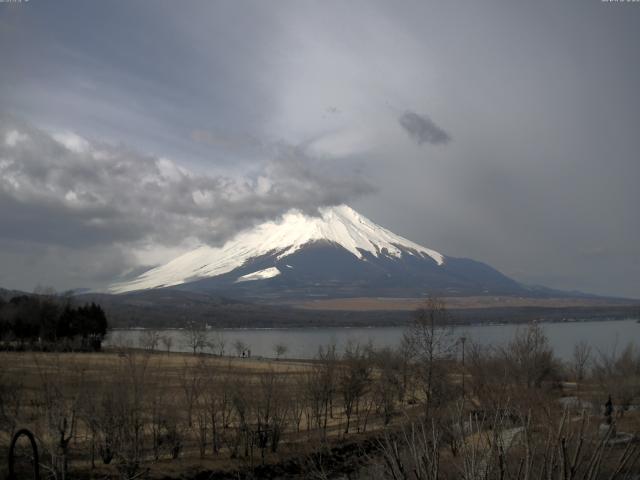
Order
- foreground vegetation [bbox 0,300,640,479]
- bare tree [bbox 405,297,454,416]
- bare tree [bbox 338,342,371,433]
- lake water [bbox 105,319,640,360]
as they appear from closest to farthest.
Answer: foreground vegetation [bbox 0,300,640,479]
bare tree [bbox 405,297,454,416]
bare tree [bbox 338,342,371,433]
lake water [bbox 105,319,640,360]

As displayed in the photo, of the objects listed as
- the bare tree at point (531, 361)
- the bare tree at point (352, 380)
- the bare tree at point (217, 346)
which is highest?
the bare tree at point (531, 361)

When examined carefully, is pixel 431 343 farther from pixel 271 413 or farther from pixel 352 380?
pixel 352 380

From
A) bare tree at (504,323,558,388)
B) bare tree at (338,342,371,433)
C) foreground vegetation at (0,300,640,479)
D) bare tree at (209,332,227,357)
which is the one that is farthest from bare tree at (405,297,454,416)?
bare tree at (209,332,227,357)

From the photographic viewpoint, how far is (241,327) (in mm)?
180375

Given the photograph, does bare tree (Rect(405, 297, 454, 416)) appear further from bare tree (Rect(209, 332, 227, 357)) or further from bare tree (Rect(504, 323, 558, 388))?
bare tree (Rect(209, 332, 227, 357))

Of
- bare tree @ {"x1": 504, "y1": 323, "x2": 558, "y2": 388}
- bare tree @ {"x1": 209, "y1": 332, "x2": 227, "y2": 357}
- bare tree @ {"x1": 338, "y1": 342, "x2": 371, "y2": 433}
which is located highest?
bare tree @ {"x1": 504, "y1": 323, "x2": 558, "y2": 388}

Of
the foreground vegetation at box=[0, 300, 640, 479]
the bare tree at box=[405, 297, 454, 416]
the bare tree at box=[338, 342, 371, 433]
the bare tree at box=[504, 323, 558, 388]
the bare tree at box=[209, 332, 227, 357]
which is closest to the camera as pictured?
the foreground vegetation at box=[0, 300, 640, 479]

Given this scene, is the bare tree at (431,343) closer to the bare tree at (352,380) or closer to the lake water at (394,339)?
the bare tree at (352,380)

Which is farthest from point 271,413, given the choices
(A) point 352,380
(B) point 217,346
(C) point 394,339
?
(C) point 394,339

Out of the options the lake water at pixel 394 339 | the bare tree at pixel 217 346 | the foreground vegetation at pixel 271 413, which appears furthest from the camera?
the bare tree at pixel 217 346

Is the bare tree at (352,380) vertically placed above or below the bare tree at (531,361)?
below

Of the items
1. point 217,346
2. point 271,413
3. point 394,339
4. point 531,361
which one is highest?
point 531,361

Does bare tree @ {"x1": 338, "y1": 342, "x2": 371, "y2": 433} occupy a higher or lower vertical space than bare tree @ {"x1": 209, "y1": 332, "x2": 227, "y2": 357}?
higher

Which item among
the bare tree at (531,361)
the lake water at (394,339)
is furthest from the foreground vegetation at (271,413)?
the lake water at (394,339)
